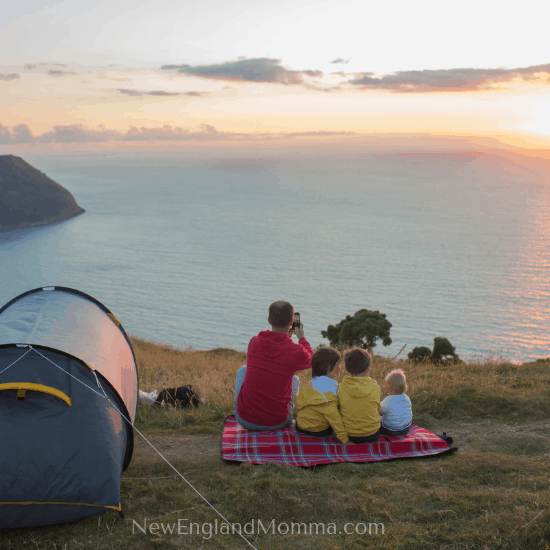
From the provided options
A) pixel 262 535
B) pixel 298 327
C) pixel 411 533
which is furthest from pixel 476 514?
pixel 298 327

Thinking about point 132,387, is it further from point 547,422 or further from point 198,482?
point 547,422

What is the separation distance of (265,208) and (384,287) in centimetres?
10046

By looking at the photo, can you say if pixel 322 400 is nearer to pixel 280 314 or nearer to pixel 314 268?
pixel 280 314

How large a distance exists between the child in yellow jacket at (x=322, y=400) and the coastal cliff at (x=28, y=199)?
155 meters

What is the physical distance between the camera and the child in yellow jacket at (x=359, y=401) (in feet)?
19.2

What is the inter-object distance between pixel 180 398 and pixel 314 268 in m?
88.3

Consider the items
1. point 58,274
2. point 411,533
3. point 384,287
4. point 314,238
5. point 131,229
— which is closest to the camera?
point 411,533

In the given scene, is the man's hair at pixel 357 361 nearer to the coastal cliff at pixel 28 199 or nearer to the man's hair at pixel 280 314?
the man's hair at pixel 280 314

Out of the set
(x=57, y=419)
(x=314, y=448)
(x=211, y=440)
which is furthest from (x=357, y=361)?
(x=57, y=419)

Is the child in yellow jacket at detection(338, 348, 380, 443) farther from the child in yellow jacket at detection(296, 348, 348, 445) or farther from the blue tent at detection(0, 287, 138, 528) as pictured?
the blue tent at detection(0, 287, 138, 528)

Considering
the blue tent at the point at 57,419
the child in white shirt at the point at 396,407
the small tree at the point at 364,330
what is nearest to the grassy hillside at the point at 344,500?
the blue tent at the point at 57,419

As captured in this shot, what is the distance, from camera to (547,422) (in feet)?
23.6

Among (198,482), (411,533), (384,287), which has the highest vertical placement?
(411,533)

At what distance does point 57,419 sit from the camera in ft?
15.5
